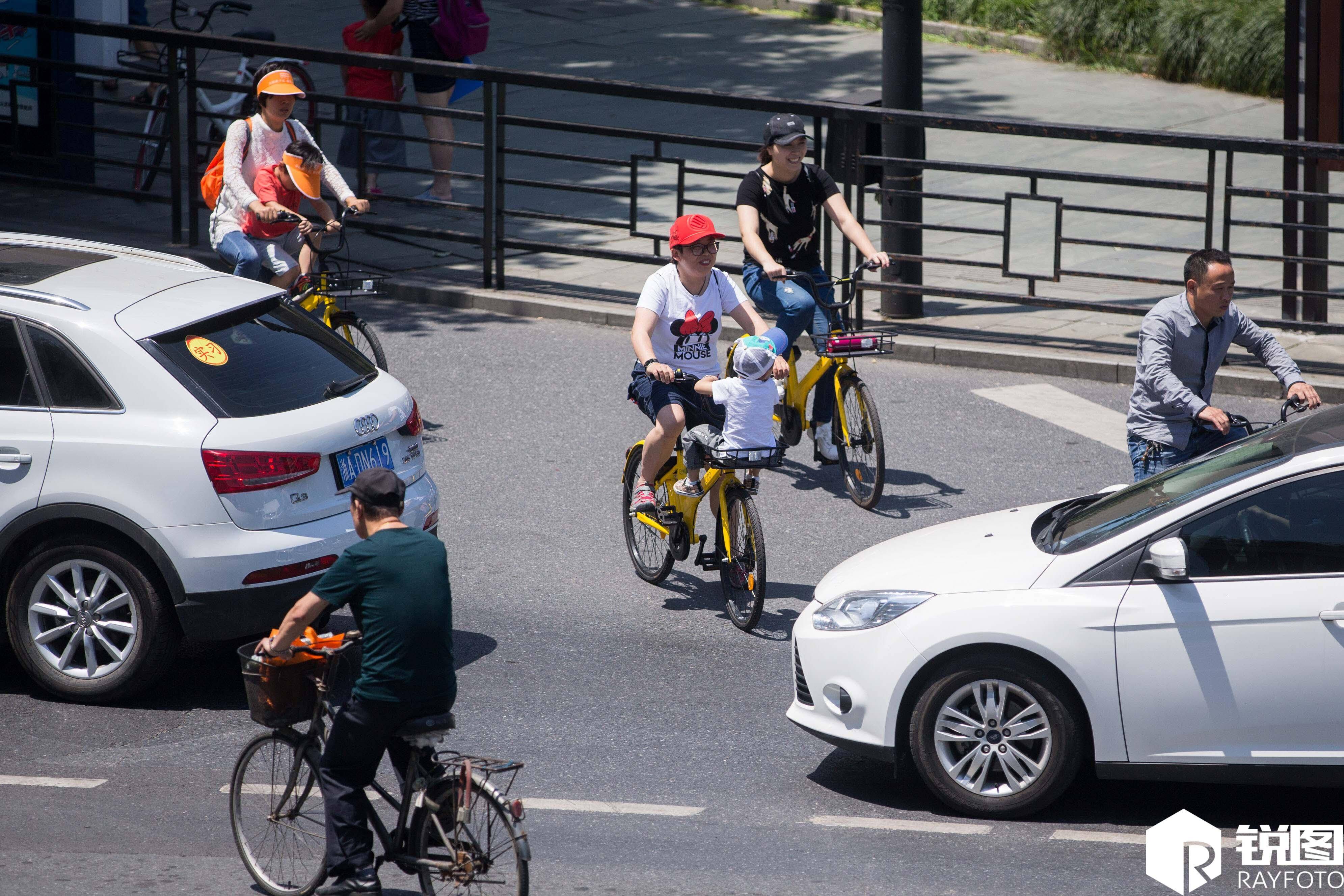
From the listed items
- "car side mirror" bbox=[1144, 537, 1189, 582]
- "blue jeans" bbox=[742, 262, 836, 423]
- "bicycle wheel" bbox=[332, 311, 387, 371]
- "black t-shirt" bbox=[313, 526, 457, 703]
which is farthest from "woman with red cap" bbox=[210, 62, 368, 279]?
"car side mirror" bbox=[1144, 537, 1189, 582]

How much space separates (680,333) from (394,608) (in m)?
3.48

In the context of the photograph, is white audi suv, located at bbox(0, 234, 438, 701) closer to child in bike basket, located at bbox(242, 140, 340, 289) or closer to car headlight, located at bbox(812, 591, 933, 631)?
car headlight, located at bbox(812, 591, 933, 631)

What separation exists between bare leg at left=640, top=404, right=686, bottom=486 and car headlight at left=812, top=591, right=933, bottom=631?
1853 mm

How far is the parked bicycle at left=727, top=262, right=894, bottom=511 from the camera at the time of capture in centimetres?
923

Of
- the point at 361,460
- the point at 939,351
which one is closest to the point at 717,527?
the point at 361,460

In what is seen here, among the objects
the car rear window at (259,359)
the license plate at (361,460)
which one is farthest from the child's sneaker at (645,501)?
the car rear window at (259,359)

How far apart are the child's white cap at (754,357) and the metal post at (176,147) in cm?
864

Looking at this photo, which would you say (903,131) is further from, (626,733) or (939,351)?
(626,733)

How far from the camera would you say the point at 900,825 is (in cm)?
596

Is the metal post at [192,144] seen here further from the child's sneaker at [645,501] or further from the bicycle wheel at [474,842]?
the bicycle wheel at [474,842]

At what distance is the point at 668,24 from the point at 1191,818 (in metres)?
19.6

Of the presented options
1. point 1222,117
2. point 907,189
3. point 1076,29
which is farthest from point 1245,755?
point 1076,29

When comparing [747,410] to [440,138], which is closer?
[747,410]

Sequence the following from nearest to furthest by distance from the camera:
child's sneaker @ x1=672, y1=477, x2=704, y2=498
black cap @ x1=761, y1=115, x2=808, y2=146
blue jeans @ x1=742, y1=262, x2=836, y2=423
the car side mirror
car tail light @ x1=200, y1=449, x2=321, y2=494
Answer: the car side mirror
car tail light @ x1=200, y1=449, x2=321, y2=494
child's sneaker @ x1=672, y1=477, x2=704, y2=498
black cap @ x1=761, y1=115, x2=808, y2=146
blue jeans @ x1=742, y1=262, x2=836, y2=423
